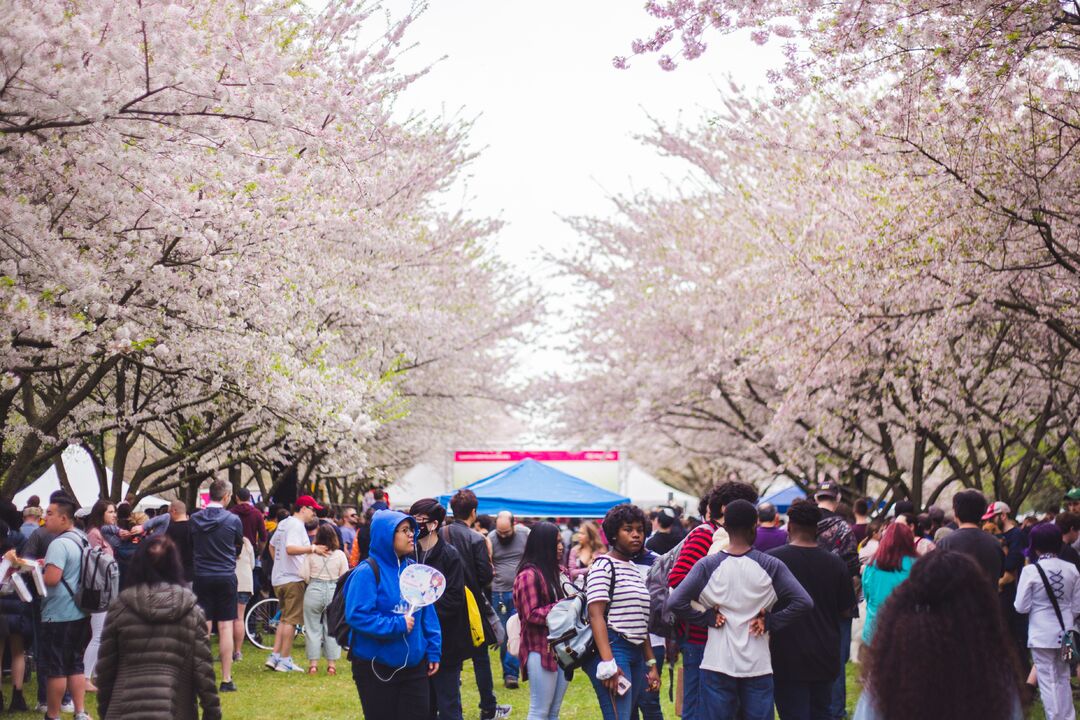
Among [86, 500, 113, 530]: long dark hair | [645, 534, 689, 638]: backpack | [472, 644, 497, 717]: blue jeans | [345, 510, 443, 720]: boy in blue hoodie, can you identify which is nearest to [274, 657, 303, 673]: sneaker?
[86, 500, 113, 530]: long dark hair

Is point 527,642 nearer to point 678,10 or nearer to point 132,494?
point 678,10

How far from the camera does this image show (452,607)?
8.21 m

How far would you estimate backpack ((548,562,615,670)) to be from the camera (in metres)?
7.07

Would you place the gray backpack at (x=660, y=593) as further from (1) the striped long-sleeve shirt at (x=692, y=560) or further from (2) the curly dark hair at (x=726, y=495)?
(2) the curly dark hair at (x=726, y=495)

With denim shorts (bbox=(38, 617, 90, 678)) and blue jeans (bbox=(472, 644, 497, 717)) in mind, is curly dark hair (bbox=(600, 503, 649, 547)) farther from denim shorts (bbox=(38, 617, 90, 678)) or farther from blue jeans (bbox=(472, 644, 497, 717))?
denim shorts (bbox=(38, 617, 90, 678))

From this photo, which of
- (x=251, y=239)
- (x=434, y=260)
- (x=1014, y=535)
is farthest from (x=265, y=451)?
(x=1014, y=535)

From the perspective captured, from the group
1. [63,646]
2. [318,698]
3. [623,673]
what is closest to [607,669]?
[623,673]

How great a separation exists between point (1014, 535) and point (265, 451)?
13.5 metres

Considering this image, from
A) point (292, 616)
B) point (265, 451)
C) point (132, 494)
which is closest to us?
point (292, 616)

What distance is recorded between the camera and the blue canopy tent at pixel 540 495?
2177 centimetres

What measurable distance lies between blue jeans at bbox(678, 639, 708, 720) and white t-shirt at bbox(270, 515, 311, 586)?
774cm

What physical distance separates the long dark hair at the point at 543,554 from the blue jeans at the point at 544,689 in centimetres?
62

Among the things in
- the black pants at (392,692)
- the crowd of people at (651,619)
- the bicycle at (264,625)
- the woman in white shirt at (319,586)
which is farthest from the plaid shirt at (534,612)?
the bicycle at (264,625)

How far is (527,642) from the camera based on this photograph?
7785mm
